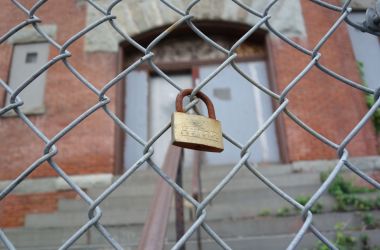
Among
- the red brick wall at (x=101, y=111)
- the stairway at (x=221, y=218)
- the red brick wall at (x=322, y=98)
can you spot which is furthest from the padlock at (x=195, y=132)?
the red brick wall at (x=322, y=98)

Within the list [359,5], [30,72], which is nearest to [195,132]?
[30,72]

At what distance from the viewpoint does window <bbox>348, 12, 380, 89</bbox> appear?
6828mm

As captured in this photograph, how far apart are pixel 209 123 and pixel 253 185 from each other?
13.8 ft

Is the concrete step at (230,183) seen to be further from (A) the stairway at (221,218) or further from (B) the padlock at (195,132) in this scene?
(B) the padlock at (195,132)

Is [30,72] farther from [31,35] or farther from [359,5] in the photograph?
[359,5]

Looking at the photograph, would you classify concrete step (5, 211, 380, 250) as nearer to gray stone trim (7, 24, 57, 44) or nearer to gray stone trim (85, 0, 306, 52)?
gray stone trim (85, 0, 306, 52)

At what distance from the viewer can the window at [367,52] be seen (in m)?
6.83

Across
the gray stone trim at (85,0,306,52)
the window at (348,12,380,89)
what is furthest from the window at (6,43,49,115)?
the window at (348,12,380,89)

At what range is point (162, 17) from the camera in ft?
22.4

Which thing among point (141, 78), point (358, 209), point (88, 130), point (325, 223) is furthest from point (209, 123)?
point (141, 78)

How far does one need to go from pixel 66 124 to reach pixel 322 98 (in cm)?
454

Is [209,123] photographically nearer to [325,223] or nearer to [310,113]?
[325,223]

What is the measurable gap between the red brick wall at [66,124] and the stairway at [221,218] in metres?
0.82

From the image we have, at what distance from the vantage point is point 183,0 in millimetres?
6871
